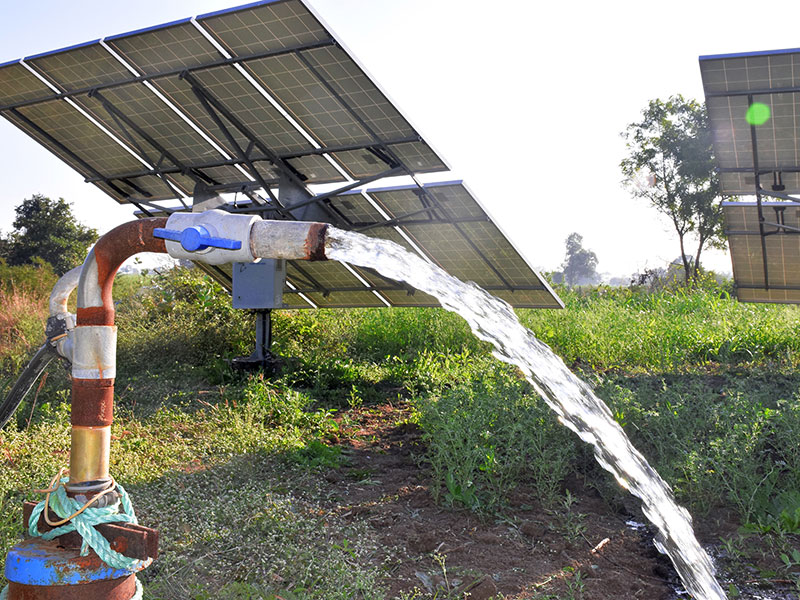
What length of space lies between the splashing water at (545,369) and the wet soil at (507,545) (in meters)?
0.17

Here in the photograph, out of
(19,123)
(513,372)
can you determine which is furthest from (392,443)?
(19,123)

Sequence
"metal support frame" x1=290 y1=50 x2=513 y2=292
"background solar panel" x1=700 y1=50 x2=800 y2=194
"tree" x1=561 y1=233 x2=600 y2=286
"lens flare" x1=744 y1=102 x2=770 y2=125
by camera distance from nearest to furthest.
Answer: "metal support frame" x1=290 y1=50 x2=513 y2=292 → "background solar panel" x1=700 y1=50 x2=800 y2=194 → "lens flare" x1=744 y1=102 x2=770 y2=125 → "tree" x1=561 y1=233 x2=600 y2=286

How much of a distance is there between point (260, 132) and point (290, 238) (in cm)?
607

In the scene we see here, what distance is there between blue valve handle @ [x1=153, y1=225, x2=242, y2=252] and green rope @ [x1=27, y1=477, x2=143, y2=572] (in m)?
0.71

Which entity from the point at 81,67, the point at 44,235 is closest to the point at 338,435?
the point at 81,67

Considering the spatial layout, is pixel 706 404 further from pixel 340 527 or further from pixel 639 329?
pixel 639 329

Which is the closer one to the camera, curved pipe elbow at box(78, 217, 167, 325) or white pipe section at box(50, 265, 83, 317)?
curved pipe elbow at box(78, 217, 167, 325)

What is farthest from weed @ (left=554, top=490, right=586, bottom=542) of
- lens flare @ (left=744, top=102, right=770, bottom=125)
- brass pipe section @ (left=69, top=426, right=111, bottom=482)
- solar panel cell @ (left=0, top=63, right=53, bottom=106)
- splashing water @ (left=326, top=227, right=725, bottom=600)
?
solar panel cell @ (left=0, top=63, right=53, bottom=106)

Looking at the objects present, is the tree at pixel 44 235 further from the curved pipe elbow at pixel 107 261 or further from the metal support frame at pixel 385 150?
the curved pipe elbow at pixel 107 261

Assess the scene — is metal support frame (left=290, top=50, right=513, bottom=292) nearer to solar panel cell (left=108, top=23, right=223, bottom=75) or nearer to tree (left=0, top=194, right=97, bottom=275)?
solar panel cell (left=108, top=23, right=223, bottom=75)

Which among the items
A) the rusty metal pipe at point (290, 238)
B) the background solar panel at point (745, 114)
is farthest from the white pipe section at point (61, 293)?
the background solar panel at point (745, 114)

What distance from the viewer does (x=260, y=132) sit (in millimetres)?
7441

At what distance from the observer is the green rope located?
1708mm

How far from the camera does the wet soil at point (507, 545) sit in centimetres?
313
